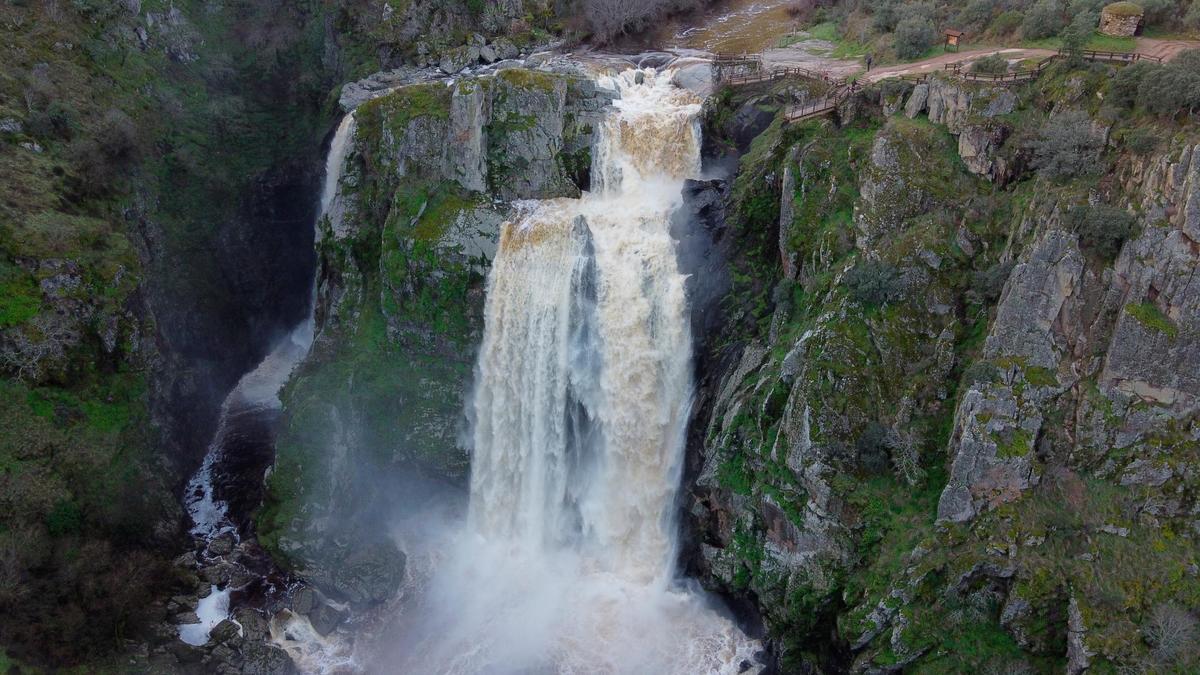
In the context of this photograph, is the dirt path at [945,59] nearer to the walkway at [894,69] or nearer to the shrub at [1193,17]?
the walkway at [894,69]

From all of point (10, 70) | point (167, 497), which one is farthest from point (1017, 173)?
point (10, 70)

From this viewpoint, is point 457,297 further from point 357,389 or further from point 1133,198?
point 1133,198

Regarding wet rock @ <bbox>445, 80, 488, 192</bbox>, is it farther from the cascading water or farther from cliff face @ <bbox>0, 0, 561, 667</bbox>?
cliff face @ <bbox>0, 0, 561, 667</bbox>

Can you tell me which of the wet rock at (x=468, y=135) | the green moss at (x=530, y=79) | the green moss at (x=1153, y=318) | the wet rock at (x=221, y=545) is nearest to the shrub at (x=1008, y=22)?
the green moss at (x=1153, y=318)

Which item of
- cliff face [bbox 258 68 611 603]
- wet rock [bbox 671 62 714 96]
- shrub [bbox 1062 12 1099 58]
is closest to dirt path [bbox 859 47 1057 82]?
shrub [bbox 1062 12 1099 58]

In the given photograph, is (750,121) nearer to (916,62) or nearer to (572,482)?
(916,62)
